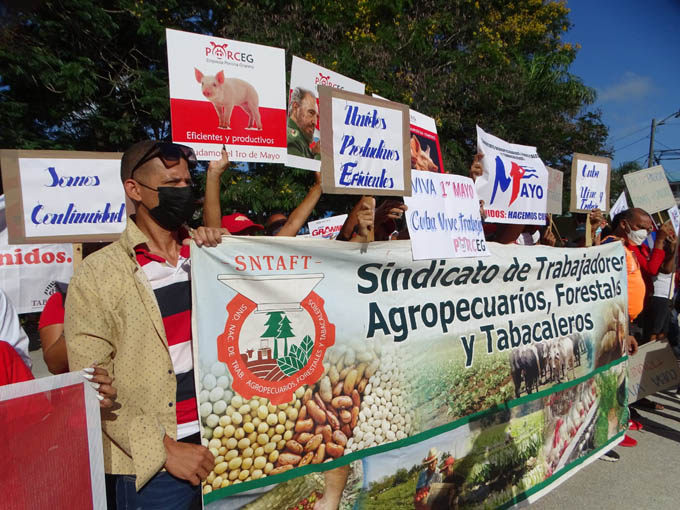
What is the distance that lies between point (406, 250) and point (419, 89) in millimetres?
8446

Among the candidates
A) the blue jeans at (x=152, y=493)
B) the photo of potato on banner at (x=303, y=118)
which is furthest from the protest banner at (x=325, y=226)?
the blue jeans at (x=152, y=493)

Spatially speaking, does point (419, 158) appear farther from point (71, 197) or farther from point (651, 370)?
point (651, 370)

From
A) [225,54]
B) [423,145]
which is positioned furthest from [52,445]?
[423,145]

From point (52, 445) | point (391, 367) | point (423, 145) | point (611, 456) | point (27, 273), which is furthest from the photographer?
point (27, 273)

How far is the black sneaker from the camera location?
158 inches

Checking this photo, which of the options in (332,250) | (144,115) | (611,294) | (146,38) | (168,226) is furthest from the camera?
(144,115)

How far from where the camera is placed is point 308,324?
2.19 meters

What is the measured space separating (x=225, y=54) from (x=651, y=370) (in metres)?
4.64

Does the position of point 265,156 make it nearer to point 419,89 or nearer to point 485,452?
point 485,452

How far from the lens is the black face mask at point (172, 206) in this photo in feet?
6.55

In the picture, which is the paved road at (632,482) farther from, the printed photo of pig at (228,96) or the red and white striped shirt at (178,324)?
the printed photo of pig at (228,96)

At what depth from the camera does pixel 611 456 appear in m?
4.06

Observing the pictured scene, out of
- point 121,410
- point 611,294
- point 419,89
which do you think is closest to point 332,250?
point 121,410

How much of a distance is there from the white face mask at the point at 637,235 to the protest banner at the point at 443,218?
8.20 ft
